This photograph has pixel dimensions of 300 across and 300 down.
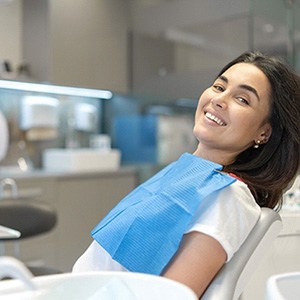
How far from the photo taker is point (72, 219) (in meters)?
3.60

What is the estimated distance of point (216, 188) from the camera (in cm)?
114

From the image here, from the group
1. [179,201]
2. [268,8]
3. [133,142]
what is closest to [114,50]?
[133,142]

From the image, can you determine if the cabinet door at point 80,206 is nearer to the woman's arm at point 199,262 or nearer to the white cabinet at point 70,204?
the white cabinet at point 70,204

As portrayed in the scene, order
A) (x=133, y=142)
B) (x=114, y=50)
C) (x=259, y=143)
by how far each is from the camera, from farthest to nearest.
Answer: (x=133, y=142), (x=114, y=50), (x=259, y=143)

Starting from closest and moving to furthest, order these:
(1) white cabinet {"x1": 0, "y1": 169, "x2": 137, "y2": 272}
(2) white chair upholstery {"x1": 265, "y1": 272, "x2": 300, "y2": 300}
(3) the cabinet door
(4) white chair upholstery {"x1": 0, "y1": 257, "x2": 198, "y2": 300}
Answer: (4) white chair upholstery {"x1": 0, "y1": 257, "x2": 198, "y2": 300} → (2) white chair upholstery {"x1": 265, "y1": 272, "x2": 300, "y2": 300} → (1) white cabinet {"x1": 0, "y1": 169, "x2": 137, "y2": 272} → (3) the cabinet door

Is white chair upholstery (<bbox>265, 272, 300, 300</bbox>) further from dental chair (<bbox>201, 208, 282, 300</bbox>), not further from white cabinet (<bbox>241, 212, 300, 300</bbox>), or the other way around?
white cabinet (<bbox>241, 212, 300, 300</bbox>)

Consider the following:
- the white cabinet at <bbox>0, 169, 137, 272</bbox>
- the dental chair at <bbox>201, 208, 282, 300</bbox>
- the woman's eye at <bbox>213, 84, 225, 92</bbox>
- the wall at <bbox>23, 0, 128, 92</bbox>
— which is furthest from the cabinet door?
the dental chair at <bbox>201, 208, 282, 300</bbox>

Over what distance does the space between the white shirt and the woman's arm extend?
0.01m

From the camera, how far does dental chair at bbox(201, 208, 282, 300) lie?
3.53ft

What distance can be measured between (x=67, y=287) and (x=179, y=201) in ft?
1.51

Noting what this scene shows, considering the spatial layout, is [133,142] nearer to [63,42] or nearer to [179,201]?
[63,42]

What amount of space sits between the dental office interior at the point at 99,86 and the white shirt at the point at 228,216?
2.15 m

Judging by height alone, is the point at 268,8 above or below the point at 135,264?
above

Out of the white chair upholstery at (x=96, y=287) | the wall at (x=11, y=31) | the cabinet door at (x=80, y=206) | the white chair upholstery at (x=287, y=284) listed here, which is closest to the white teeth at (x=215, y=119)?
the white chair upholstery at (x=287, y=284)
